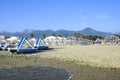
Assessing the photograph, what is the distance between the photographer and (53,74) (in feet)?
39.8

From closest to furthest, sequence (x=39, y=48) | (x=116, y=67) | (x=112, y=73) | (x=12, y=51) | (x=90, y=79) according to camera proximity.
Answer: (x=90, y=79) → (x=112, y=73) → (x=116, y=67) → (x=12, y=51) → (x=39, y=48)

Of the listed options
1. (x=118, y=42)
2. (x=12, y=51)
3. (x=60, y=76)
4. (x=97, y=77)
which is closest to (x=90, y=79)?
(x=97, y=77)

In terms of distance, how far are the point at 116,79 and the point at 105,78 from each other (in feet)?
1.58

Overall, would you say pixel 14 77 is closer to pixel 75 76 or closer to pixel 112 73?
pixel 75 76

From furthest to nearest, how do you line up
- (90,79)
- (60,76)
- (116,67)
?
(116,67) → (60,76) → (90,79)

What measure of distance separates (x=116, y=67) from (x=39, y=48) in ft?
50.5

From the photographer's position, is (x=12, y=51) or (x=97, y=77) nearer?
(x=97, y=77)

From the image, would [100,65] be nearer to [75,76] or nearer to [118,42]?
[75,76]

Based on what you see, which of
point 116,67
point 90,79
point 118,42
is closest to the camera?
point 90,79

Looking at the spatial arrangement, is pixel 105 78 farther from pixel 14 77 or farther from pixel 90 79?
pixel 14 77

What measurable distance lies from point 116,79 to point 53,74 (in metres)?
3.00

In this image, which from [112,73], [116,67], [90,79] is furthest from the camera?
[116,67]

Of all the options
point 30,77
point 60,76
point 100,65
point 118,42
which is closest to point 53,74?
point 60,76

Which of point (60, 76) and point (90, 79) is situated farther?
point (60, 76)
